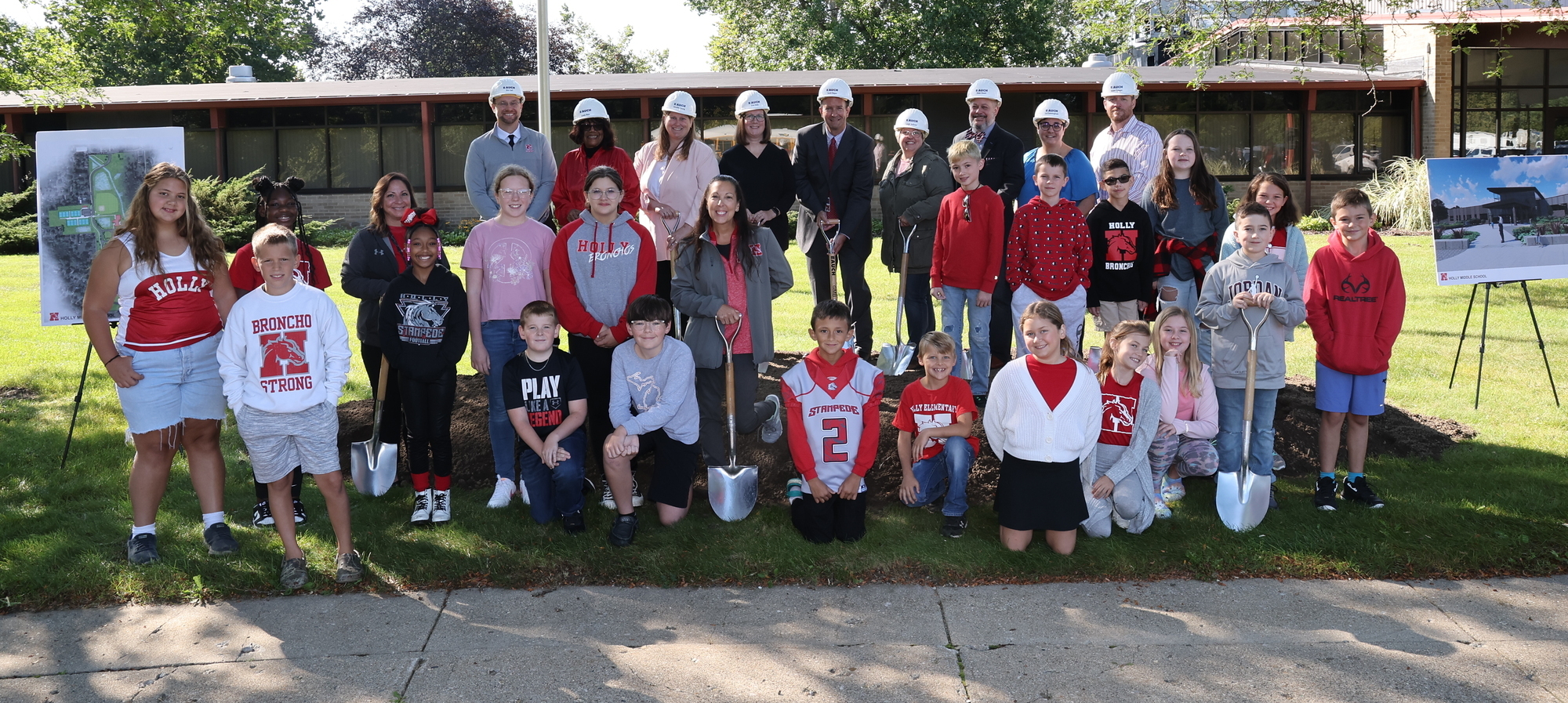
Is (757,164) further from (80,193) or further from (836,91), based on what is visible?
(80,193)

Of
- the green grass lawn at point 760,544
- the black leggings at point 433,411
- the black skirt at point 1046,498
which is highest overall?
the black leggings at point 433,411

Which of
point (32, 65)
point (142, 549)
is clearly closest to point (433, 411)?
point (142, 549)

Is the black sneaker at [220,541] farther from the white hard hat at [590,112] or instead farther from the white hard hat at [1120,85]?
the white hard hat at [1120,85]

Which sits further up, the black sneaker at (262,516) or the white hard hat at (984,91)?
the white hard hat at (984,91)

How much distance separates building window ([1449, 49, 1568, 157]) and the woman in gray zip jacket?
79.4ft

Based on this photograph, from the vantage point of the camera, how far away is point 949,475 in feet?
17.9

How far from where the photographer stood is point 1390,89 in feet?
78.2

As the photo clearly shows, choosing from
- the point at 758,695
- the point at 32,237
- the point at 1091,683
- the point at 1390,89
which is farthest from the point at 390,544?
the point at 1390,89

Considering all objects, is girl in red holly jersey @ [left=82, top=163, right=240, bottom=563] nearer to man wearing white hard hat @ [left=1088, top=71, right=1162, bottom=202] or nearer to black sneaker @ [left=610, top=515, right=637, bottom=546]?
black sneaker @ [left=610, top=515, right=637, bottom=546]

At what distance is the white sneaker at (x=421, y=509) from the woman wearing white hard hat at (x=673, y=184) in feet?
6.35

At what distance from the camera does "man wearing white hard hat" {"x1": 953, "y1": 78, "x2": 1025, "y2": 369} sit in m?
7.22

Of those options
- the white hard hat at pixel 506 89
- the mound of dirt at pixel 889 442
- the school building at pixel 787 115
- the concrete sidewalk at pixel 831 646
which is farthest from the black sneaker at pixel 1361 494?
the school building at pixel 787 115

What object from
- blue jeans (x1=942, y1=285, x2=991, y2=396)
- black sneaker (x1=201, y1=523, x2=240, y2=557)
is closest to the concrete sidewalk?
black sneaker (x1=201, y1=523, x2=240, y2=557)

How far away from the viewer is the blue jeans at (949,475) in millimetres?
5375
